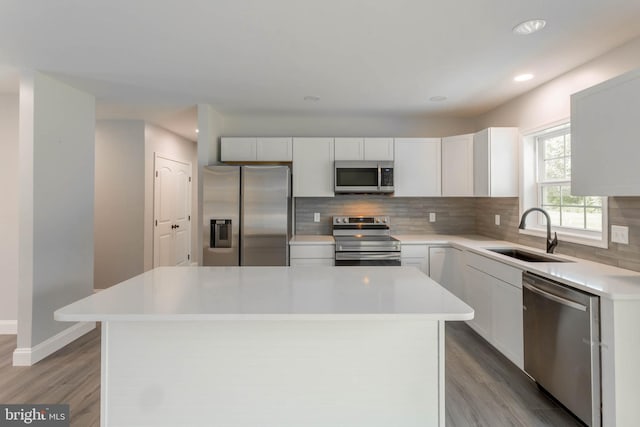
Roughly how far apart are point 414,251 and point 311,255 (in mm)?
1153

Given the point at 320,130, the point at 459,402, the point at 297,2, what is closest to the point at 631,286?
the point at 459,402

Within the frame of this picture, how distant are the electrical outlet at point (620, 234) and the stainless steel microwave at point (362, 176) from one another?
2.07m

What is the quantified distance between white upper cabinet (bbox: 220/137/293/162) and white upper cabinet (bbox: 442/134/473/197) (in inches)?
73.7

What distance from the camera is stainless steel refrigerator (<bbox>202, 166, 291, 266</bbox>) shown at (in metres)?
3.54

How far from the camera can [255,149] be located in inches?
159

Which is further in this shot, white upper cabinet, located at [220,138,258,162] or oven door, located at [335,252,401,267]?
white upper cabinet, located at [220,138,258,162]

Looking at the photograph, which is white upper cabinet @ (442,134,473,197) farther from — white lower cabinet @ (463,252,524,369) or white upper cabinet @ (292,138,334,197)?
white upper cabinet @ (292,138,334,197)

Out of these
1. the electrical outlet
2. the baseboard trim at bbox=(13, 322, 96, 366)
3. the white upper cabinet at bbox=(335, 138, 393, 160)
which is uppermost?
the white upper cabinet at bbox=(335, 138, 393, 160)

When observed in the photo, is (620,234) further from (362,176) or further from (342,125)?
(342,125)

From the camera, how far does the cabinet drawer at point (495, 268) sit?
2.50 meters

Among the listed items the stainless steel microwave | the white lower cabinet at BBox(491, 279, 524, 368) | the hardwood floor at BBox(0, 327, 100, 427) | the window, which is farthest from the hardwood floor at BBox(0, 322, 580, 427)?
the stainless steel microwave

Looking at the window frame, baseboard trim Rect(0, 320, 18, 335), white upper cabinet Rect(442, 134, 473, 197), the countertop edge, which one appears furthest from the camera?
white upper cabinet Rect(442, 134, 473, 197)

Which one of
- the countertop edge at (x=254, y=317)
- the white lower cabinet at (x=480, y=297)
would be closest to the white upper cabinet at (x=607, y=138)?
the white lower cabinet at (x=480, y=297)

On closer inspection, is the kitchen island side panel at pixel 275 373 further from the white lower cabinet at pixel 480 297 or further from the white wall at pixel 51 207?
the white wall at pixel 51 207
